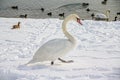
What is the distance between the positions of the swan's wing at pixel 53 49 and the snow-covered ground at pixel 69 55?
0.69ft

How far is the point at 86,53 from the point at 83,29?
4.32 metres

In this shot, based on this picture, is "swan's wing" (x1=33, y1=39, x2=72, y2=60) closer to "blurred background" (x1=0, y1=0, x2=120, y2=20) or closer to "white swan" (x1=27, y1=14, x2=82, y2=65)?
"white swan" (x1=27, y1=14, x2=82, y2=65)

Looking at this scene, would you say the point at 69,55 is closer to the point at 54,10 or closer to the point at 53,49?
the point at 53,49

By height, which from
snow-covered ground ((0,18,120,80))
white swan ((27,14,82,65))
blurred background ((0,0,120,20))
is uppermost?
blurred background ((0,0,120,20))

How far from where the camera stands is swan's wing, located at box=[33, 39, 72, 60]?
221 inches

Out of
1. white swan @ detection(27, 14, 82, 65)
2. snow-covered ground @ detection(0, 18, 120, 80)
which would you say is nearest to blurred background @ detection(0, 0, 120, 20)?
snow-covered ground @ detection(0, 18, 120, 80)

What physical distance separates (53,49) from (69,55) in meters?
1.32

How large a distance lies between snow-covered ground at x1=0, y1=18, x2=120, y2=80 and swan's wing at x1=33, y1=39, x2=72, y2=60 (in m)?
0.21

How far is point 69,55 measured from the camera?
6.92 meters

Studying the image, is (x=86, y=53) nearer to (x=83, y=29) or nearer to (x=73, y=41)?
(x=73, y=41)

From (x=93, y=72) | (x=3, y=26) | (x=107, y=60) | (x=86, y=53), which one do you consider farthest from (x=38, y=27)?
(x=93, y=72)

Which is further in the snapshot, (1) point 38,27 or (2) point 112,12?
(2) point 112,12

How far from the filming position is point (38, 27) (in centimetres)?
1207

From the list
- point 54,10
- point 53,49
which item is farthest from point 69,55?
point 54,10
